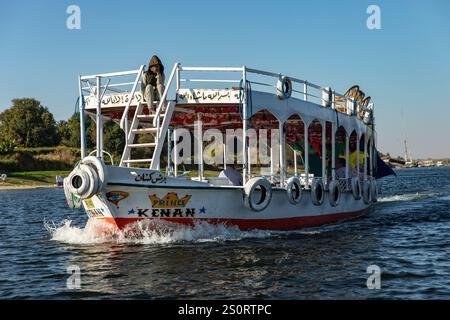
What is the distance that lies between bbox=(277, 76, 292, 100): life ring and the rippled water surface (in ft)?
14.2

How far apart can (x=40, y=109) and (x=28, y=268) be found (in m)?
89.8

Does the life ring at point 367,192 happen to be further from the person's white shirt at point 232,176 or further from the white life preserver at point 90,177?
the white life preserver at point 90,177

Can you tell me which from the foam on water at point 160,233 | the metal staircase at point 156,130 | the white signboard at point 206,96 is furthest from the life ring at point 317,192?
the metal staircase at point 156,130

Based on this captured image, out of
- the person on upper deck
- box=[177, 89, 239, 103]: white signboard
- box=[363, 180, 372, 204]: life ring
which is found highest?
the person on upper deck

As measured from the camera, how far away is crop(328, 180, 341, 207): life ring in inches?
799

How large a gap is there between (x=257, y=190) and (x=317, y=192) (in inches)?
153

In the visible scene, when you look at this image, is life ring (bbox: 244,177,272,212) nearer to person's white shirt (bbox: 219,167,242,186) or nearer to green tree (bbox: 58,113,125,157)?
person's white shirt (bbox: 219,167,242,186)

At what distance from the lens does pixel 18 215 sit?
96.4 feet

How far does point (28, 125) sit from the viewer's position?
94188 mm

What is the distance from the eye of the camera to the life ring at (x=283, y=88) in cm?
1736

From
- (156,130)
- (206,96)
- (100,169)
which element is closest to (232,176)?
(206,96)

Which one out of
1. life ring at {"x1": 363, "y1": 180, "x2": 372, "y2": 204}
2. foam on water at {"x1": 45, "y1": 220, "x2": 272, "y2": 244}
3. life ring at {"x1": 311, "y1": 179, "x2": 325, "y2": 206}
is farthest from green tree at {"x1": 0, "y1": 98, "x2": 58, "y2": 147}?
foam on water at {"x1": 45, "y1": 220, "x2": 272, "y2": 244}

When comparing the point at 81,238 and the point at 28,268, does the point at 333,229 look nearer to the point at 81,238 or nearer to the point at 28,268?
the point at 81,238
